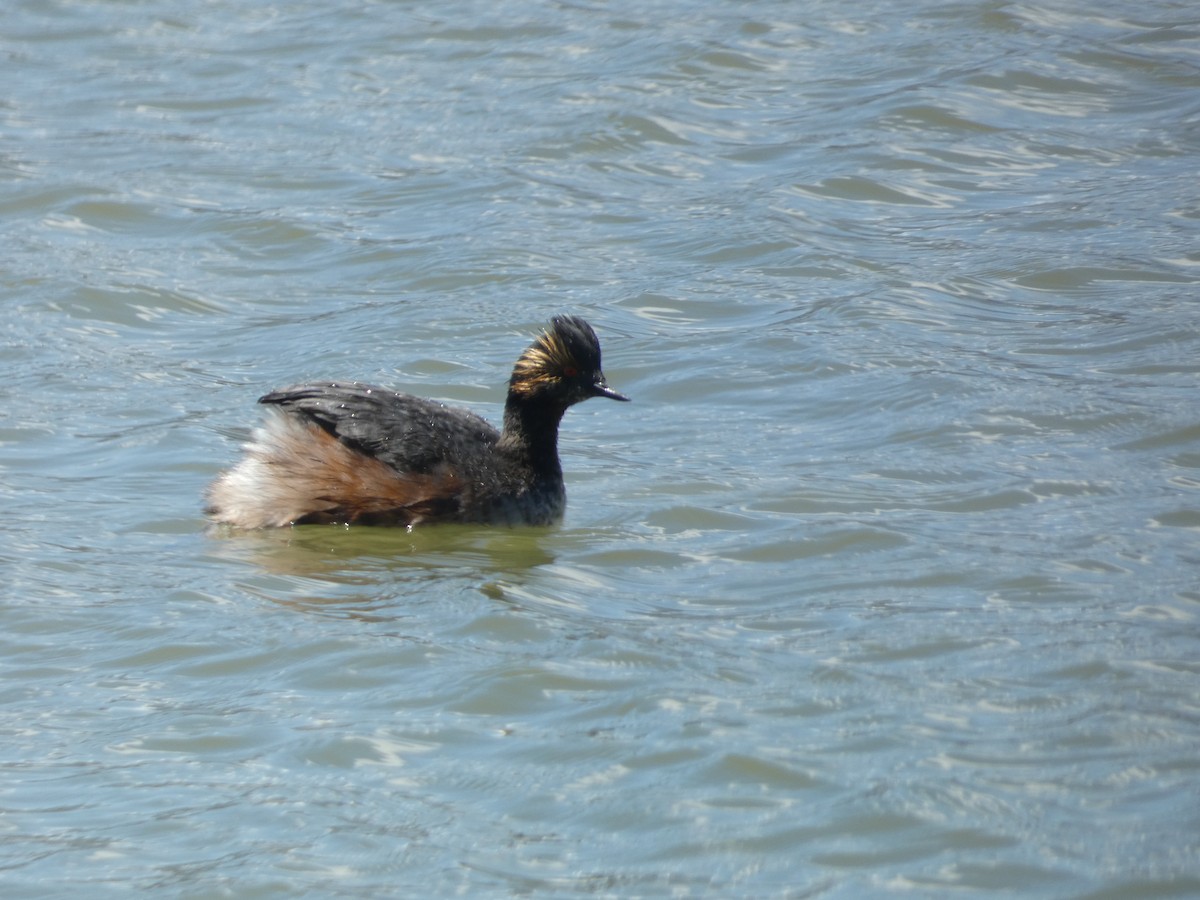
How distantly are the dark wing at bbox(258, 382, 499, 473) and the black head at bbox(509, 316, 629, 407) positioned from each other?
1.47ft

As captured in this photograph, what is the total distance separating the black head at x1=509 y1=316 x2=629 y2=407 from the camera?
27.5 feet

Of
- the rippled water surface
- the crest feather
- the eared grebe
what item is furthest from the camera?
the crest feather

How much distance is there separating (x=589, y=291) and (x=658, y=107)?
3.47 meters

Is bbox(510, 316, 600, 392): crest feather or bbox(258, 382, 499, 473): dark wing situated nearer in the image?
bbox(258, 382, 499, 473): dark wing

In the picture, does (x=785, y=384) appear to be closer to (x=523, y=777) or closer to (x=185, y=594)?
(x=185, y=594)

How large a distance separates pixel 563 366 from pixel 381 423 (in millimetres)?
912

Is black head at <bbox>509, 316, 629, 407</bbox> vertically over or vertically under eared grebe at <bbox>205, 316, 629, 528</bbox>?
over

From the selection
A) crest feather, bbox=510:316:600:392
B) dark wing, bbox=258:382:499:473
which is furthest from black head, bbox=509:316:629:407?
dark wing, bbox=258:382:499:473

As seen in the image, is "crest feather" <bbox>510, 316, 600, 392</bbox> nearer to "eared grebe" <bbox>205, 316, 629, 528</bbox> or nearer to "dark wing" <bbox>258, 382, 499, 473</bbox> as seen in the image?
"eared grebe" <bbox>205, 316, 629, 528</bbox>

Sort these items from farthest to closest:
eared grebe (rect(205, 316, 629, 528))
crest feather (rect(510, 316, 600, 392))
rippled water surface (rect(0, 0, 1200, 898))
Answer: crest feather (rect(510, 316, 600, 392)) < eared grebe (rect(205, 316, 629, 528)) < rippled water surface (rect(0, 0, 1200, 898))

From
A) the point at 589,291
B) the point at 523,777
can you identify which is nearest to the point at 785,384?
the point at 589,291

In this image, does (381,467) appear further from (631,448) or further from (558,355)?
(631,448)

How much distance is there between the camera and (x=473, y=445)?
27.3 feet

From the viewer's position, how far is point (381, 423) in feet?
26.5
